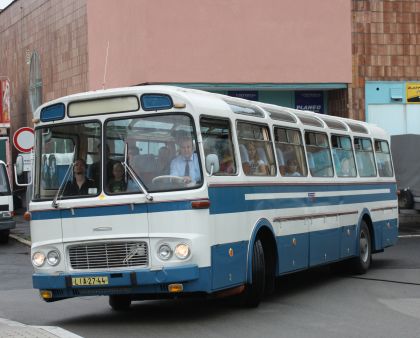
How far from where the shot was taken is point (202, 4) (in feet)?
95.6

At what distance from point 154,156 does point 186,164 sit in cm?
37

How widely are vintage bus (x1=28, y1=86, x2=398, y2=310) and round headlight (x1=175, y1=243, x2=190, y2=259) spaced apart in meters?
0.01

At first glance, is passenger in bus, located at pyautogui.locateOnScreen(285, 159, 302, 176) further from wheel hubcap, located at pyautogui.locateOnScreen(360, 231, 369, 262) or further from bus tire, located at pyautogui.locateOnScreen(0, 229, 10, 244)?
bus tire, located at pyautogui.locateOnScreen(0, 229, 10, 244)

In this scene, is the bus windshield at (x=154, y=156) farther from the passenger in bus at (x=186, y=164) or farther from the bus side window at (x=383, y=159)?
the bus side window at (x=383, y=159)

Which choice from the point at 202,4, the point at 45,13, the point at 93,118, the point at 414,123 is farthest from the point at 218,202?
Answer: the point at 45,13

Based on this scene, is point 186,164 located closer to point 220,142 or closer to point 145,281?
point 220,142

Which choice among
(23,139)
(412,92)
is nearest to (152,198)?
(23,139)

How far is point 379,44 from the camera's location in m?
30.4

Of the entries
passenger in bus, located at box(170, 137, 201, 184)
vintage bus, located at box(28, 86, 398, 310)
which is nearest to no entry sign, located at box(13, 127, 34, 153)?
vintage bus, located at box(28, 86, 398, 310)

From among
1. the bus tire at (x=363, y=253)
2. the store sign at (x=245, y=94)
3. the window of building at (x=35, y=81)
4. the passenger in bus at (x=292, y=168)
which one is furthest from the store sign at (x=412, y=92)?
the passenger in bus at (x=292, y=168)

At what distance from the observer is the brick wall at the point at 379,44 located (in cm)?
3034

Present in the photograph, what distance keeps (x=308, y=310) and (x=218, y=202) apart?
6.48ft

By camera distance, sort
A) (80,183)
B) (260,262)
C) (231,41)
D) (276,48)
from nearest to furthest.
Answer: (80,183), (260,262), (231,41), (276,48)

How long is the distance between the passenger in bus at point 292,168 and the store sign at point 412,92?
1736 centimetres
